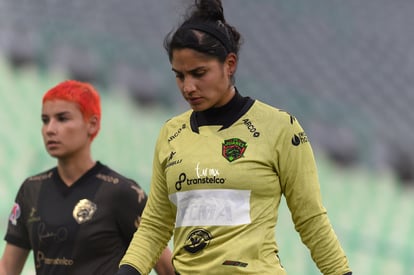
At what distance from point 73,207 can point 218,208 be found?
1.23m

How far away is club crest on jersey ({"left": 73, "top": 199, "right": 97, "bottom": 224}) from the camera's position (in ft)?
Answer: 12.3

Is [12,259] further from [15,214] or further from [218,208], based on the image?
[218,208]

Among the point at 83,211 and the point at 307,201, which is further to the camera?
the point at 83,211

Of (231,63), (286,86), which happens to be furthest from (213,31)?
(286,86)

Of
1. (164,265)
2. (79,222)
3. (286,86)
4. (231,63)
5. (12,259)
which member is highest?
(286,86)

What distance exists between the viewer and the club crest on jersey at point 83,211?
376cm

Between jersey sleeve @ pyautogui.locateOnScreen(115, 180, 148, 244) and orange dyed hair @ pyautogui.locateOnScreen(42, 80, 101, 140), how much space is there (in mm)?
441

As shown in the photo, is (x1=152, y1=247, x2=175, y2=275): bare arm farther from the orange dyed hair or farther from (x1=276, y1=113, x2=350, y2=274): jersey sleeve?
(x1=276, y1=113, x2=350, y2=274): jersey sleeve

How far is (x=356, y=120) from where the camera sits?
10906mm

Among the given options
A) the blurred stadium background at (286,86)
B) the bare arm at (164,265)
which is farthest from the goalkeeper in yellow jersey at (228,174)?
the blurred stadium background at (286,86)

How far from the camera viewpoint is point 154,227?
3.04m

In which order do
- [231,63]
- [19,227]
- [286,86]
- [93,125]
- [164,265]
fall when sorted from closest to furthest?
[231,63], [164,265], [19,227], [93,125], [286,86]

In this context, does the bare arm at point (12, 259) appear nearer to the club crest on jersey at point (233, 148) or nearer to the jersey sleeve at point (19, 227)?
the jersey sleeve at point (19, 227)

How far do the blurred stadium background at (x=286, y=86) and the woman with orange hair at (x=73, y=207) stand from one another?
3.05m
